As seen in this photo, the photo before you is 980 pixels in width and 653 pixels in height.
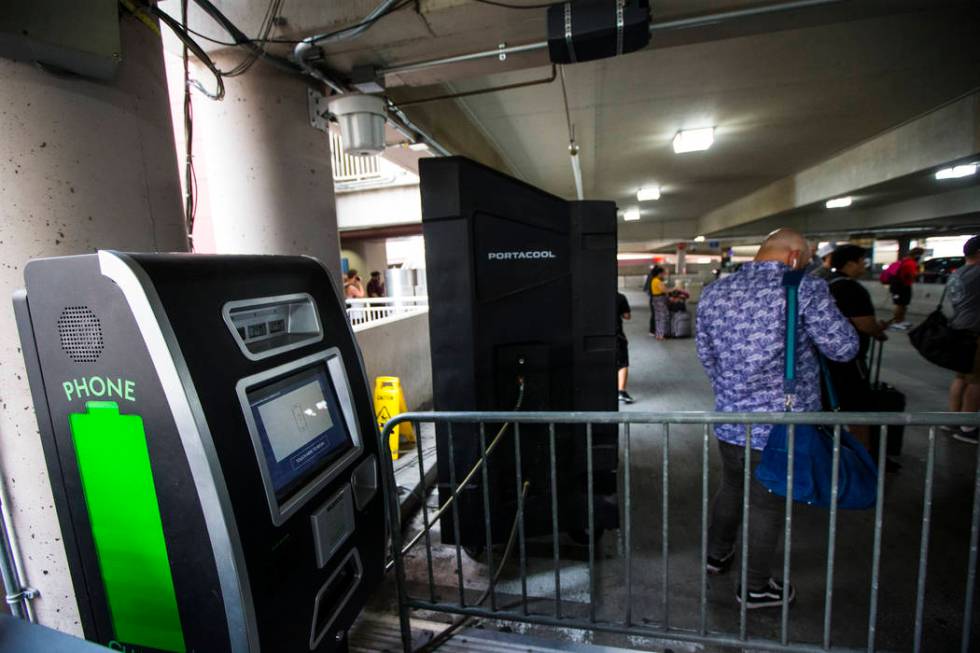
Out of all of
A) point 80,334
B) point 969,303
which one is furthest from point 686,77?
point 80,334

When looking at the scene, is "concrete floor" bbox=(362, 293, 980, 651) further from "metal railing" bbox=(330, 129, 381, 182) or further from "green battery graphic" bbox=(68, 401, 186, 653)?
"metal railing" bbox=(330, 129, 381, 182)

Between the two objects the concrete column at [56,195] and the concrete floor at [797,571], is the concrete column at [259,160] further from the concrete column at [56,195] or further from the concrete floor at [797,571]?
the concrete floor at [797,571]

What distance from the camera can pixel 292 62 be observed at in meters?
2.43

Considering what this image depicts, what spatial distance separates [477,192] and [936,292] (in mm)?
17271

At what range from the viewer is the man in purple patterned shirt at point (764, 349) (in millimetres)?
1968

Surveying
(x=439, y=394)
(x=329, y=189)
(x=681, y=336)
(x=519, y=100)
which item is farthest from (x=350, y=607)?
(x=681, y=336)

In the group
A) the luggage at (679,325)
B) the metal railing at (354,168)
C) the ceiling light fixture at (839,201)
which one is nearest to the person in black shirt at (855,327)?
the luggage at (679,325)

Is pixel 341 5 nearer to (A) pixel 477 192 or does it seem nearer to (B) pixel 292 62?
(B) pixel 292 62

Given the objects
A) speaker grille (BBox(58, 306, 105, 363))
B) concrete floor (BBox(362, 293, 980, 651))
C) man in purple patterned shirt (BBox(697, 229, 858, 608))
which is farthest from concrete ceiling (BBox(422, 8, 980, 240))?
speaker grille (BBox(58, 306, 105, 363))

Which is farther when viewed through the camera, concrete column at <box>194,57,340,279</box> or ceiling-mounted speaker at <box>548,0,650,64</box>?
concrete column at <box>194,57,340,279</box>

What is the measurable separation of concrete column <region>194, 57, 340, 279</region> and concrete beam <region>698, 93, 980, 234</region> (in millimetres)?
7121

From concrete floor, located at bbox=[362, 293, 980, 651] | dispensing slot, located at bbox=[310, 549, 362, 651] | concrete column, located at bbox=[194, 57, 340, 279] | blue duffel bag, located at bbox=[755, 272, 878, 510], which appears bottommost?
concrete floor, located at bbox=[362, 293, 980, 651]

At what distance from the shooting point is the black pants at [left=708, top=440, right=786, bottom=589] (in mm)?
2061

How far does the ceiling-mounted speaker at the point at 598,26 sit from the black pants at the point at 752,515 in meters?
→ 1.97
